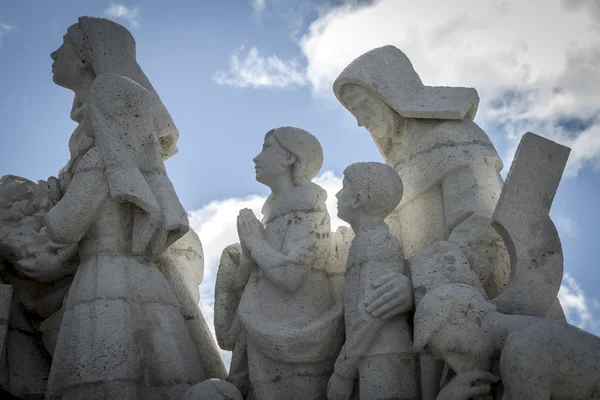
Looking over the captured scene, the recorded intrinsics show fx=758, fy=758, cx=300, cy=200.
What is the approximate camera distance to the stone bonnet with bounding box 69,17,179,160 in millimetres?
4875

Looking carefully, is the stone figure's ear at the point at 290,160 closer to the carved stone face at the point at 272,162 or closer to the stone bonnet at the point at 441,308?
the carved stone face at the point at 272,162

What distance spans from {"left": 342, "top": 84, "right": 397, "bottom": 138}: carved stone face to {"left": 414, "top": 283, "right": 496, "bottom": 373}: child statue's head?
61.8 inches

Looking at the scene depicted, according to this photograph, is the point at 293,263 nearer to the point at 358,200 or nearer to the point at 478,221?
the point at 358,200

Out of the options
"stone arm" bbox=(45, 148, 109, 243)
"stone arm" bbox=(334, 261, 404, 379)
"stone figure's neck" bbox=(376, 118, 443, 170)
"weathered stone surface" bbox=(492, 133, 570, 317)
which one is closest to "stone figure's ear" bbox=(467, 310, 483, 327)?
"weathered stone surface" bbox=(492, 133, 570, 317)

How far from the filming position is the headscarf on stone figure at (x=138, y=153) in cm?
423

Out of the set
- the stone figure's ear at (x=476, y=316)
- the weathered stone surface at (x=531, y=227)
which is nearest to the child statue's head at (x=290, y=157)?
the weathered stone surface at (x=531, y=227)

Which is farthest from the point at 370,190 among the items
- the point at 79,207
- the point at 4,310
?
the point at 4,310

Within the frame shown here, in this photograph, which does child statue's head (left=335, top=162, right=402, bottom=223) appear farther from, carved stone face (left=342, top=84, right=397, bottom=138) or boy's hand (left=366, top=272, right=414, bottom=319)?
carved stone face (left=342, top=84, right=397, bottom=138)

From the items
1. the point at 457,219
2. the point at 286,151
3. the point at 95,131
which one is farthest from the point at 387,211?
the point at 95,131

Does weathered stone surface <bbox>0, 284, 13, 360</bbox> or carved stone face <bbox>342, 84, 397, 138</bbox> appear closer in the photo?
weathered stone surface <bbox>0, 284, 13, 360</bbox>

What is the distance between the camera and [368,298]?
12.2 ft

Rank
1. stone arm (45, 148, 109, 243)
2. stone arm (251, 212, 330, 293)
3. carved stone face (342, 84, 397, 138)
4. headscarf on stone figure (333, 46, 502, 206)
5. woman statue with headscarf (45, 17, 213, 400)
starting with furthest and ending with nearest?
carved stone face (342, 84, 397, 138), headscarf on stone figure (333, 46, 502, 206), stone arm (45, 148, 109, 243), stone arm (251, 212, 330, 293), woman statue with headscarf (45, 17, 213, 400)

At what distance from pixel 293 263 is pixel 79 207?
1.23 meters

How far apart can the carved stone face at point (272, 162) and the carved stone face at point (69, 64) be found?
55.5 inches
